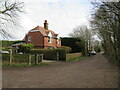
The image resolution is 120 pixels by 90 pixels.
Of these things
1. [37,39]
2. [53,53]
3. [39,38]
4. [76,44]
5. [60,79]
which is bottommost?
[60,79]

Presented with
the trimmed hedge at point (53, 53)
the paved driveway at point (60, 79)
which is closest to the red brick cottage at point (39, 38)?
the trimmed hedge at point (53, 53)

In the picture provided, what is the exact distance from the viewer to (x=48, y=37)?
101ft

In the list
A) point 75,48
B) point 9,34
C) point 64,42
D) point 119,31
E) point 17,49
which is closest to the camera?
point 119,31

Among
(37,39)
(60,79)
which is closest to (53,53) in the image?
(37,39)

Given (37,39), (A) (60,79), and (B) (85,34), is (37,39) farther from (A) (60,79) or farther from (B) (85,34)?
(A) (60,79)

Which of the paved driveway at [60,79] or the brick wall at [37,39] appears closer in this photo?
the paved driveway at [60,79]

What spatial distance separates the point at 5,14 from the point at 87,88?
13327 mm

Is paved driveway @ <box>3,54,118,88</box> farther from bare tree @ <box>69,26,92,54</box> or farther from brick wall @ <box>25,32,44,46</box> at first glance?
bare tree @ <box>69,26,92,54</box>

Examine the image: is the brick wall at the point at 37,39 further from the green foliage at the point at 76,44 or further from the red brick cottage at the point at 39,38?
the green foliage at the point at 76,44

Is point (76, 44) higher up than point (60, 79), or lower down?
higher up

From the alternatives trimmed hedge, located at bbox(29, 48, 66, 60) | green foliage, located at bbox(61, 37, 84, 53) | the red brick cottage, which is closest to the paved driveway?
trimmed hedge, located at bbox(29, 48, 66, 60)

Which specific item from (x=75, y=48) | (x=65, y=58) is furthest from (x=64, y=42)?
(x=65, y=58)

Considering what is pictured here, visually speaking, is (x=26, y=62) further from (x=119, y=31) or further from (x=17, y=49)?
(x=17, y=49)

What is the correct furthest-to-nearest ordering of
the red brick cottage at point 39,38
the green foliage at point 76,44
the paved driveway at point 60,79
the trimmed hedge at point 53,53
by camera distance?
1. the green foliage at point 76,44
2. the red brick cottage at point 39,38
3. the trimmed hedge at point 53,53
4. the paved driveway at point 60,79
